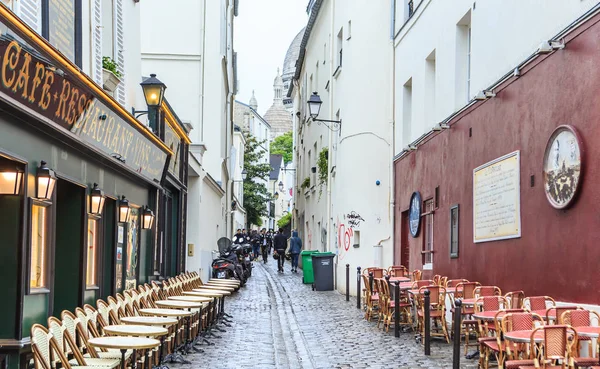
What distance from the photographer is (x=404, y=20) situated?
65.7 feet

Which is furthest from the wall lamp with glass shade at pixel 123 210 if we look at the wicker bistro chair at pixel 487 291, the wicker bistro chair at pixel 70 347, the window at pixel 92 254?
the wicker bistro chair at pixel 487 291

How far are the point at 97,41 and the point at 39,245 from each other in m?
4.46

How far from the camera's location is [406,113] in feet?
66.0

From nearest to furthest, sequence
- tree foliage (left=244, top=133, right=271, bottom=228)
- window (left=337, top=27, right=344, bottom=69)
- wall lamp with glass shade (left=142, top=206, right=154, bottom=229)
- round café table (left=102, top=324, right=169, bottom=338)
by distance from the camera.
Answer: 1. round café table (left=102, top=324, right=169, bottom=338)
2. wall lamp with glass shade (left=142, top=206, right=154, bottom=229)
3. window (left=337, top=27, right=344, bottom=69)
4. tree foliage (left=244, top=133, right=271, bottom=228)

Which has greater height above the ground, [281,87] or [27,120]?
[281,87]

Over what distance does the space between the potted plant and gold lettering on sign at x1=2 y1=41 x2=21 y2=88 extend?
18.0 ft

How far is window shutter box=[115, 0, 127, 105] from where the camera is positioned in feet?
45.0

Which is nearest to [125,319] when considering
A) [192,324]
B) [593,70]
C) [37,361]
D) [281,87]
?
[37,361]

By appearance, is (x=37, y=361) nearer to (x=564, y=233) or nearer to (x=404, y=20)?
(x=564, y=233)

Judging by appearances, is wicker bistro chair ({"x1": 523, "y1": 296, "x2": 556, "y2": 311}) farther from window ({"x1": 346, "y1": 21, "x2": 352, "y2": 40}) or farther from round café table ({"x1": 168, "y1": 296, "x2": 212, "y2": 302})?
window ({"x1": 346, "y1": 21, "x2": 352, "y2": 40})

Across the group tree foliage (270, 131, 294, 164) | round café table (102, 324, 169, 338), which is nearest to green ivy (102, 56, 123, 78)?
round café table (102, 324, 169, 338)

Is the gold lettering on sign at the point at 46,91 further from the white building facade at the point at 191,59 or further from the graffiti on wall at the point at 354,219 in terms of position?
the white building facade at the point at 191,59

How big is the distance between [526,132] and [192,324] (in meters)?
5.56

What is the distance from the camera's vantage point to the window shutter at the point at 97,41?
11.6 m
